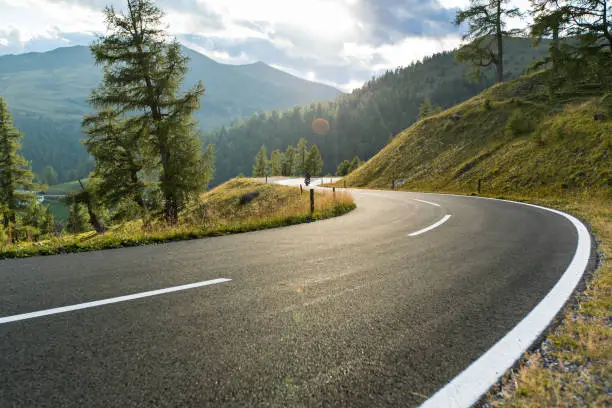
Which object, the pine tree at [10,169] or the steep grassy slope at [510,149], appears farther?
the pine tree at [10,169]

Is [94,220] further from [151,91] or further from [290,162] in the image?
[290,162]

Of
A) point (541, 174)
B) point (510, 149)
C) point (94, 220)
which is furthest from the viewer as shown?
point (94, 220)

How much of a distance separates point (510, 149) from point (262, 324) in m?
29.1

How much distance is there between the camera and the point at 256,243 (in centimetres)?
689

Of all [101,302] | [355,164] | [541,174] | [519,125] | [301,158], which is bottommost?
[101,302]

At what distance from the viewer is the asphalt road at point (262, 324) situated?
6.81 feet

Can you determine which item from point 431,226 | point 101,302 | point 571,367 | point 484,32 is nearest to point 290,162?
point 484,32

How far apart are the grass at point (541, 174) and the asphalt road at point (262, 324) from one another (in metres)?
0.43

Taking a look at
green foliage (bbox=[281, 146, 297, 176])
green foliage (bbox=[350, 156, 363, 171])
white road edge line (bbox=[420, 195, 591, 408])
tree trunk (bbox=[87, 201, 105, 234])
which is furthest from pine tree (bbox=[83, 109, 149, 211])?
green foliage (bbox=[281, 146, 297, 176])

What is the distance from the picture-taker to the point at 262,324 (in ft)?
9.71

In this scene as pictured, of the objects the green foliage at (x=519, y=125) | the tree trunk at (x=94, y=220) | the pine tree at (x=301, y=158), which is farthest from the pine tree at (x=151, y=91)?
the pine tree at (x=301, y=158)

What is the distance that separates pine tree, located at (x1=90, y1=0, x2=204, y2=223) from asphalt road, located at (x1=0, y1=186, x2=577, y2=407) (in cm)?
1222

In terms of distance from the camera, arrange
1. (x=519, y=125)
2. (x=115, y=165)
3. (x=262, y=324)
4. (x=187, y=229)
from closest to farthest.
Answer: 1. (x=262, y=324)
2. (x=187, y=229)
3. (x=115, y=165)
4. (x=519, y=125)

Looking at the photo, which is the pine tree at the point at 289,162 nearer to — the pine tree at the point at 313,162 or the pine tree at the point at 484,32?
the pine tree at the point at 313,162
